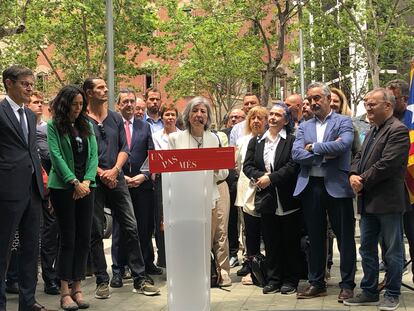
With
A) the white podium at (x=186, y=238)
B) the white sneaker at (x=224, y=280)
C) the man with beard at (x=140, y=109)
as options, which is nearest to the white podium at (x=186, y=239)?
the white podium at (x=186, y=238)

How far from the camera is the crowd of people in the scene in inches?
266

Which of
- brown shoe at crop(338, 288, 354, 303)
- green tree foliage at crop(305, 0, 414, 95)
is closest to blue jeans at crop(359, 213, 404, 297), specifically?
brown shoe at crop(338, 288, 354, 303)

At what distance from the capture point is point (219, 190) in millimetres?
8617

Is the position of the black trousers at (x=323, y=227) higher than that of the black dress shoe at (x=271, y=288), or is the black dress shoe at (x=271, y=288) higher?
the black trousers at (x=323, y=227)

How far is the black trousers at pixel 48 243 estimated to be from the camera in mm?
8320

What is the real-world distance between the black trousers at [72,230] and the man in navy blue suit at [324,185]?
220 centimetres

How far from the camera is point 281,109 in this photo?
8.23 metres

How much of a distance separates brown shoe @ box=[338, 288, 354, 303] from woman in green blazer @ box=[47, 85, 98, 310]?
2593 mm

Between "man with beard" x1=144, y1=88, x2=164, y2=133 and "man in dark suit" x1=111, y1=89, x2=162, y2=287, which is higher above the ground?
"man with beard" x1=144, y1=88, x2=164, y2=133

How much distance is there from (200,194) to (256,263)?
2.13m

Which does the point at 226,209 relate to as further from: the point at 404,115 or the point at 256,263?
the point at 404,115

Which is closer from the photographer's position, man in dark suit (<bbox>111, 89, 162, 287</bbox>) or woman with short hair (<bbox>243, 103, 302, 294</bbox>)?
woman with short hair (<bbox>243, 103, 302, 294</bbox>)

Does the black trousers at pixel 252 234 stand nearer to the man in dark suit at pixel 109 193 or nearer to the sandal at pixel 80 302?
the man in dark suit at pixel 109 193

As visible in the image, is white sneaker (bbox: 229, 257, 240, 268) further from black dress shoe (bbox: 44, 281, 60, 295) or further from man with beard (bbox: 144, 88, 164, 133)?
black dress shoe (bbox: 44, 281, 60, 295)
